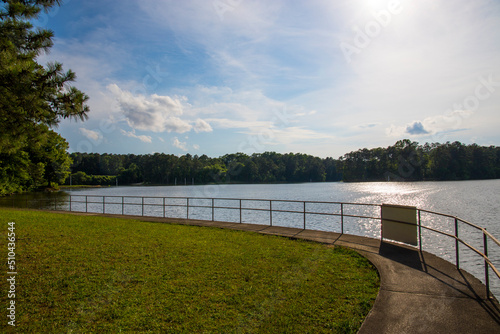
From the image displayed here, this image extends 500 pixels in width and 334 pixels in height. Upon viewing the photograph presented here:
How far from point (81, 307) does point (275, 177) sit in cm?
14464

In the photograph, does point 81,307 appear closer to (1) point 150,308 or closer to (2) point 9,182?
(1) point 150,308

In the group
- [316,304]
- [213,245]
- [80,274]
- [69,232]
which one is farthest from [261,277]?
[69,232]

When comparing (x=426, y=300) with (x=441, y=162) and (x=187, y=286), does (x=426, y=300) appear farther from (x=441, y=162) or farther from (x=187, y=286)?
(x=441, y=162)

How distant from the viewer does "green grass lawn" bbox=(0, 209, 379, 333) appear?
13.4 feet

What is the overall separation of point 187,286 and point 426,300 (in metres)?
4.12

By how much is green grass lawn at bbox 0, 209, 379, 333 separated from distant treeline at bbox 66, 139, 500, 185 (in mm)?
127211

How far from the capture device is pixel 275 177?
148 metres

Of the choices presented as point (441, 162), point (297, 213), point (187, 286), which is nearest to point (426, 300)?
point (187, 286)

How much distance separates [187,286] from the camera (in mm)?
5371

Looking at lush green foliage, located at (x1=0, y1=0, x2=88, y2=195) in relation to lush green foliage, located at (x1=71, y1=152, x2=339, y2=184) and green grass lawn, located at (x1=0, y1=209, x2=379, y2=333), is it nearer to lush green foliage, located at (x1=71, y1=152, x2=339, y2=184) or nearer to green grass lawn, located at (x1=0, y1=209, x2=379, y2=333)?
green grass lawn, located at (x1=0, y1=209, x2=379, y2=333)

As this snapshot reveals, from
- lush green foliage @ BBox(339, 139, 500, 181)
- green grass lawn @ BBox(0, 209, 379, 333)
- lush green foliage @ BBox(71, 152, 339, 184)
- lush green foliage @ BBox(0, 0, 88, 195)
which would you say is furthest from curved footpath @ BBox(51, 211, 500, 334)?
lush green foliage @ BBox(71, 152, 339, 184)

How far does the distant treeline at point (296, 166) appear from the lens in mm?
116938

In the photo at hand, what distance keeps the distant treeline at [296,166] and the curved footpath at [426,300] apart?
421 ft

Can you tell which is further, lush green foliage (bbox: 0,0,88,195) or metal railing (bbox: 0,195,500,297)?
metal railing (bbox: 0,195,500,297)
